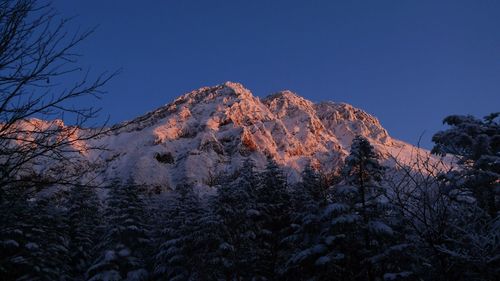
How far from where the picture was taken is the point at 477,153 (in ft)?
39.7

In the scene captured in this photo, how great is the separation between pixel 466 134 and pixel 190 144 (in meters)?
105

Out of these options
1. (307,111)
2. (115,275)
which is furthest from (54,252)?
(307,111)

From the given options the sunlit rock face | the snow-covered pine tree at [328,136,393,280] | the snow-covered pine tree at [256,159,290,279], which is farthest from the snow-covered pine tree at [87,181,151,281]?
the sunlit rock face

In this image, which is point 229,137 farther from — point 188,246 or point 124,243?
point 188,246

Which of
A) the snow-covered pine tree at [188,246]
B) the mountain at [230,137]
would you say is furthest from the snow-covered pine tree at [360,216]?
the mountain at [230,137]

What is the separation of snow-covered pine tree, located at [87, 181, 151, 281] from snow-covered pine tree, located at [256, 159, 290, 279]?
658cm

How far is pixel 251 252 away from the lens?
2189 centimetres

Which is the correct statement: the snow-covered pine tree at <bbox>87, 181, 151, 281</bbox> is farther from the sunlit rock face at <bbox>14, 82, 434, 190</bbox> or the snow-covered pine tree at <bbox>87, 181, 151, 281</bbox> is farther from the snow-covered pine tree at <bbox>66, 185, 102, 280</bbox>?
the sunlit rock face at <bbox>14, 82, 434, 190</bbox>

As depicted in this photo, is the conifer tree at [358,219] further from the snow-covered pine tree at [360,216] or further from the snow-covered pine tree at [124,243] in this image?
the snow-covered pine tree at [124,243]

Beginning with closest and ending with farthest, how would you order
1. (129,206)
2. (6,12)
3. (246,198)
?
1. (6,12)
2. (246,198)
3. (129,206)

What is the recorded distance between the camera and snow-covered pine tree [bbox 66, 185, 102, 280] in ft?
93.8

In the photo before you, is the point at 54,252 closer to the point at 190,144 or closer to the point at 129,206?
the point at 129,206

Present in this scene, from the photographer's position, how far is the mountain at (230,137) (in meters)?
104

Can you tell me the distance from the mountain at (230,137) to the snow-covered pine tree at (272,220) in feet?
209
